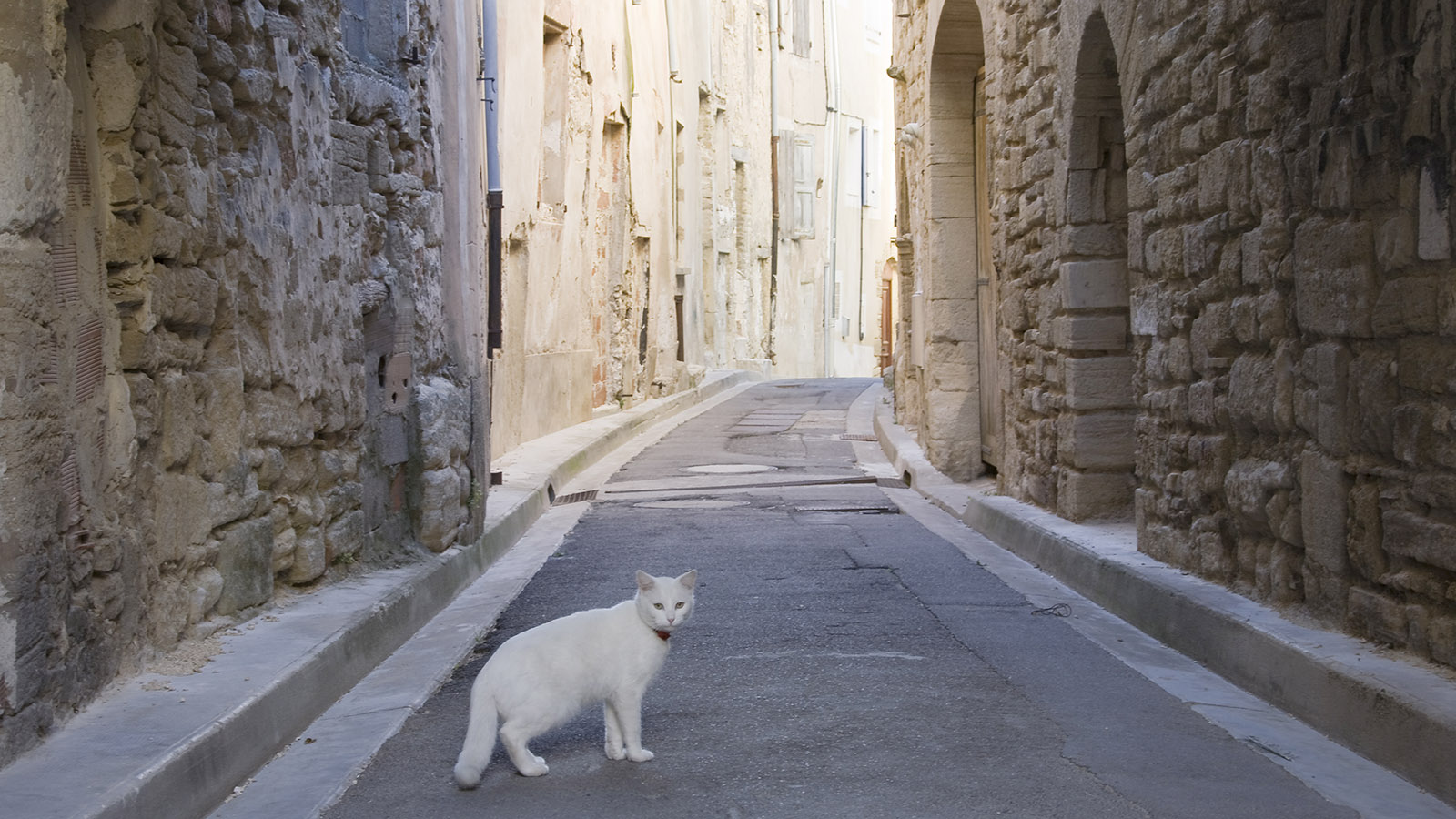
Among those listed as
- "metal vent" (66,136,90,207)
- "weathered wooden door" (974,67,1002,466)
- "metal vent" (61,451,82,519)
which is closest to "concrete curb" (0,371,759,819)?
"metal vent" (61,451,82,519)

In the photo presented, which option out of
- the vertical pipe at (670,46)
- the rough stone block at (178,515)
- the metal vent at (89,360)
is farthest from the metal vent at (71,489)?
the vertical pipe at (670,46)

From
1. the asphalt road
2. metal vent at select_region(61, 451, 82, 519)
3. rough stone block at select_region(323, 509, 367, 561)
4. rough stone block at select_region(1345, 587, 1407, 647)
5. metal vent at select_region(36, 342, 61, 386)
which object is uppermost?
metal vent at select_region(36, 342, 61, 386)

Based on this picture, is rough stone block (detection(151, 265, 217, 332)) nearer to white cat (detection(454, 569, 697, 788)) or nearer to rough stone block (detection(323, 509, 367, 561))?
rough stone block (detection(323, 509, 367, 561))

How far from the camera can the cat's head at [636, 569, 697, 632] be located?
431 cm

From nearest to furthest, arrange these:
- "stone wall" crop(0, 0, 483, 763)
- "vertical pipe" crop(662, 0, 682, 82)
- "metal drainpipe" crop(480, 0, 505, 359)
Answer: "stone wall" crop(0, 0, 483, 763) → "metal drainpipe" crop(480, 0, 505, 359) → "vertical pipe" crop(662, 0, 682, 82)

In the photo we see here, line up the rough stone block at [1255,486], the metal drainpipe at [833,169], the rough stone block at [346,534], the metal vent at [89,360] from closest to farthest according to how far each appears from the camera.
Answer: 1. the metal vent at [89,360]
2. the rough stone block at [1255,486]
3. the rough stone block at [346,534]
4. the metal drainpipe at [833,169]

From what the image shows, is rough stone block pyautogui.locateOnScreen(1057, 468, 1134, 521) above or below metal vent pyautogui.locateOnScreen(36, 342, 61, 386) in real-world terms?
below

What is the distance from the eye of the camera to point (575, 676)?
13.5 ft

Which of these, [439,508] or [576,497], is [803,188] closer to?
[576,497]

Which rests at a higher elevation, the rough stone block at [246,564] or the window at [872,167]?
the window at [872,167]

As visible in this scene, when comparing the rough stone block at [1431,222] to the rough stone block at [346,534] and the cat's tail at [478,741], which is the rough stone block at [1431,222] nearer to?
the cat's tail at [478,741]

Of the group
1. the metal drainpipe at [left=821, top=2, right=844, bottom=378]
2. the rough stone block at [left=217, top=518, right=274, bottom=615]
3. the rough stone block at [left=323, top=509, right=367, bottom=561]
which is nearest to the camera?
the rough stone block at [left=217, top=518, right=274, bottom=615]

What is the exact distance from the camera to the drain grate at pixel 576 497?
1208 cm

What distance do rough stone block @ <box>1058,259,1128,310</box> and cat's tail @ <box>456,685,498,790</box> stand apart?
5498 mm
